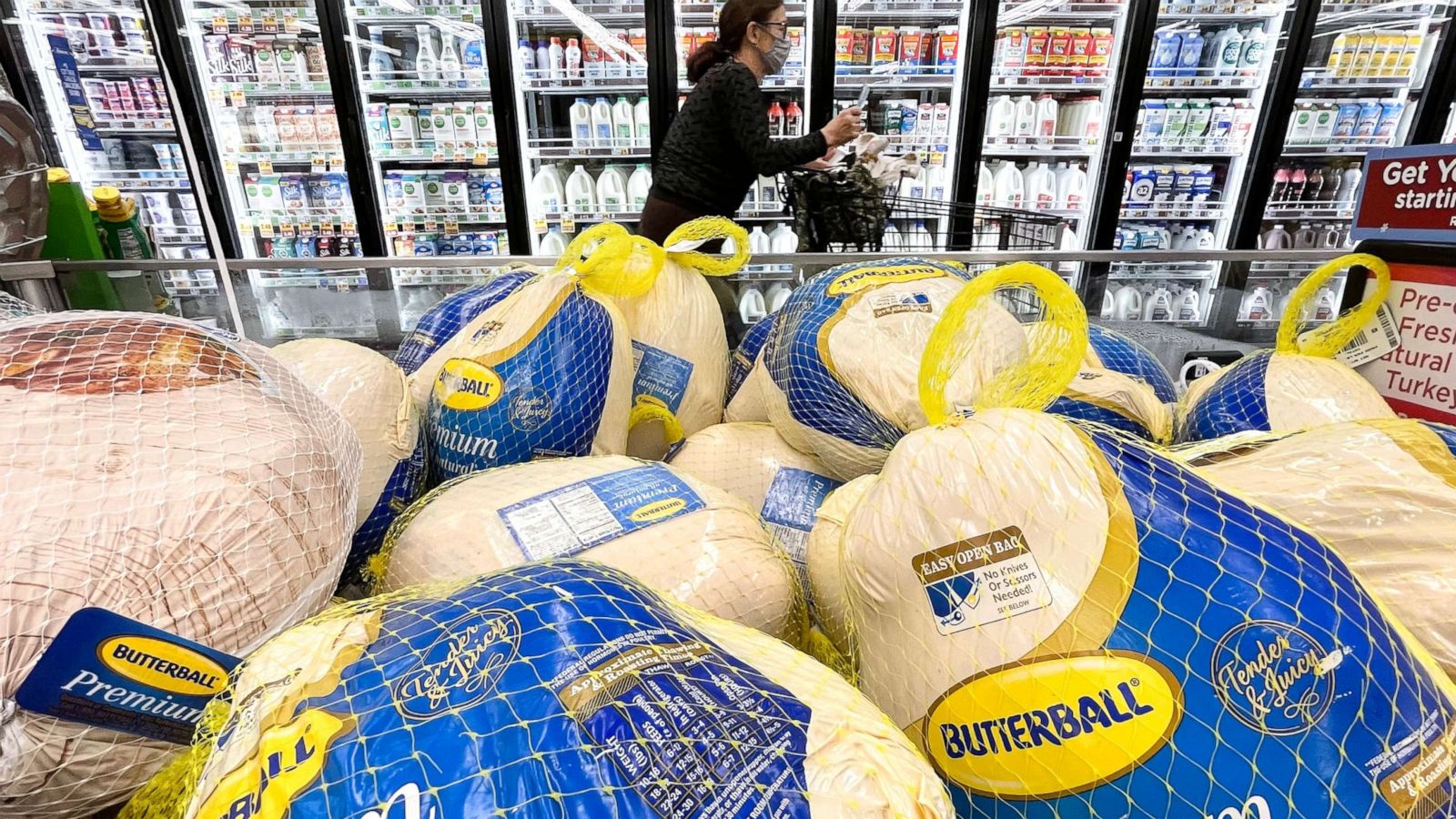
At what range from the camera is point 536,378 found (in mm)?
1077

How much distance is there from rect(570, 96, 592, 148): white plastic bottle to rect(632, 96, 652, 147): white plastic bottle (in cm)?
26

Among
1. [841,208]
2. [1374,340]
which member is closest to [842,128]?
[841,208]

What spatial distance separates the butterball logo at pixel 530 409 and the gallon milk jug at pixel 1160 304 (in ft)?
9.09

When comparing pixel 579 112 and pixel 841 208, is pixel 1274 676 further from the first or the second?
pixel 579 112

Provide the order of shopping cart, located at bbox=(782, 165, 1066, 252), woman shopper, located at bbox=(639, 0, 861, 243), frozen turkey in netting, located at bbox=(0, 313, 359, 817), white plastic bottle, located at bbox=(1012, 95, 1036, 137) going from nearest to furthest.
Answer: frozen turkey in netting, located at bbox=(0, 313, 359, 817), woman shopper, located at bbox=(639, 0, 861, 243), shopping cart, located at bbox=(782, 165, 1066, 252), white plastic bottle, located at bbox=(1012, 95, 1036, 137)

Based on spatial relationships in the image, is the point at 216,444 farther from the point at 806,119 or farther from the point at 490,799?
the point at 806,119

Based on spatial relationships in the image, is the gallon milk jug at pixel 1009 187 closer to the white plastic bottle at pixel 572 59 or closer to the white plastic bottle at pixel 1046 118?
the white plastic bottle at pixel 1046 118

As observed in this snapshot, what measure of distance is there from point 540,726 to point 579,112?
4.18 m

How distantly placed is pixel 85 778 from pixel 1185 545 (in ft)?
2.80

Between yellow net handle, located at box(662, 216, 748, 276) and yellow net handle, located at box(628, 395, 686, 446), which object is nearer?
yellow net handle, located at box(628, 395, 686, 446)

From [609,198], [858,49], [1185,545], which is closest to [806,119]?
[858,49]

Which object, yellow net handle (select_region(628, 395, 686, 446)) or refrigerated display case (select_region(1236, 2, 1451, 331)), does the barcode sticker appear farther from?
refrigerated display case (select_region(1236, 2, 1451, 331))

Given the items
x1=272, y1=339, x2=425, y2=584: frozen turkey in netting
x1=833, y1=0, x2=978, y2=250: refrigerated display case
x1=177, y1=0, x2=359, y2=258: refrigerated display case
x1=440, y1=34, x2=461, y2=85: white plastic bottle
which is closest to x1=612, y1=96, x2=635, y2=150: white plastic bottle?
x1=440, y1=34, x2=461, y2=85: white plastic bottle

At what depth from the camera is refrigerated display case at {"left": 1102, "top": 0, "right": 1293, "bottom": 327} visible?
3879 mm
